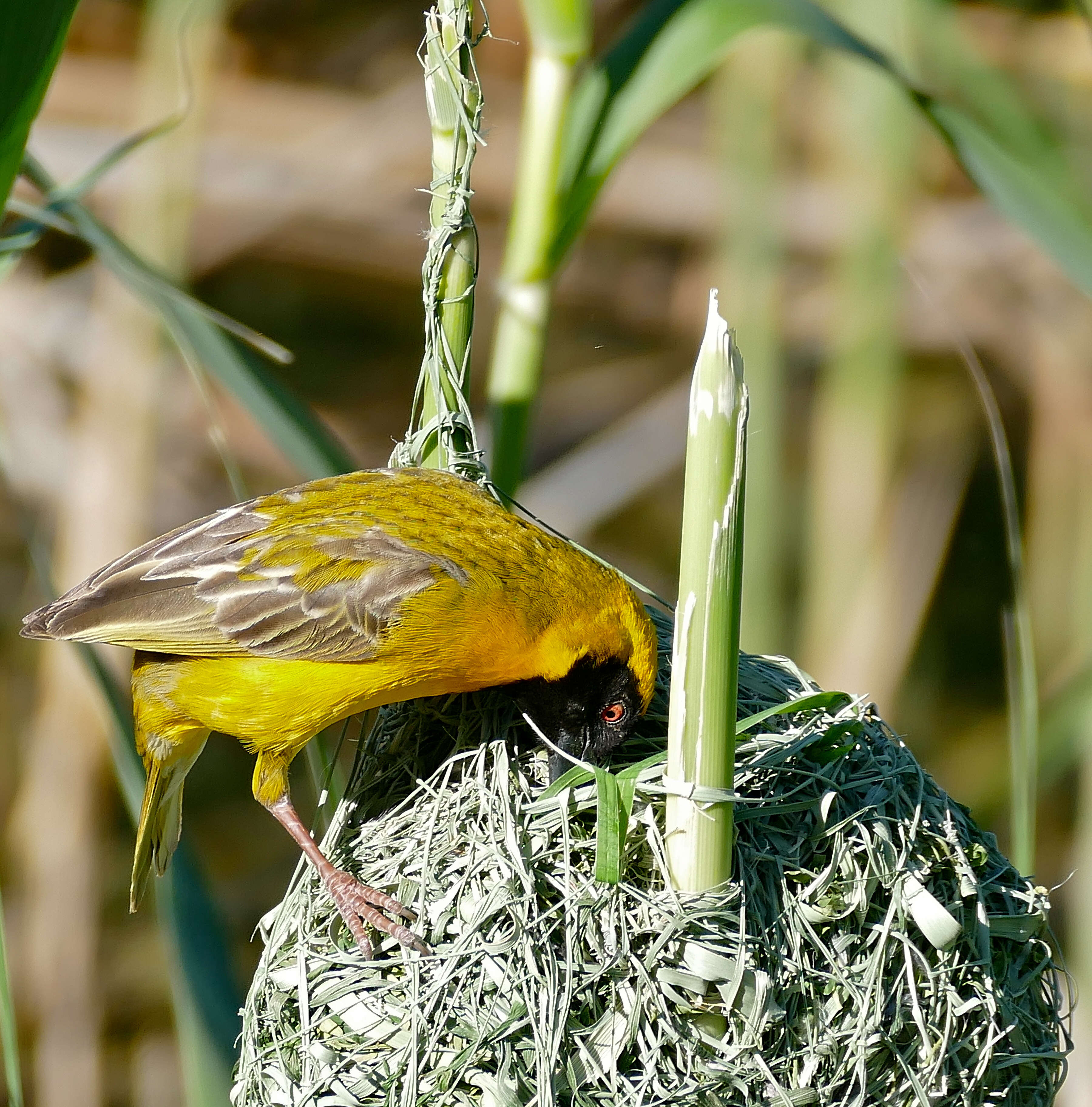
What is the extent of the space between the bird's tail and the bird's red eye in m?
0.91

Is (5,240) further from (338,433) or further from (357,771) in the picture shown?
(338,433)

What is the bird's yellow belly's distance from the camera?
238cm

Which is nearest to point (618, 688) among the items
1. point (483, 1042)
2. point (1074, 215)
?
point (483, 1042)

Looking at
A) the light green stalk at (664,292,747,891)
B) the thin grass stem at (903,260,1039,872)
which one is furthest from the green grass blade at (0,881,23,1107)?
the thin grass stem at (903,260,1039,872)

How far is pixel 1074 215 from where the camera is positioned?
2.19 m

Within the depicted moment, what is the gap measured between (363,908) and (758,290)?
213 centimetres

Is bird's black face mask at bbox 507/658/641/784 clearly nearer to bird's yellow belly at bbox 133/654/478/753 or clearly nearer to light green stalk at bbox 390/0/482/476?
bird's yellow belly at bbox 133/654/478/753

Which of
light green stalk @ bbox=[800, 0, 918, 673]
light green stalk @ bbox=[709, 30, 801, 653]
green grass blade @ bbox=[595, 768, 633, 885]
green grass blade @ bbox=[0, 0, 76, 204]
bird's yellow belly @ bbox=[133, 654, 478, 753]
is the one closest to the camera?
green grass blade @ bbox=[0, 0, 76, 204]

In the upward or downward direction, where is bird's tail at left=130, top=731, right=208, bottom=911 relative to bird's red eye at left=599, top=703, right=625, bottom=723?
downward

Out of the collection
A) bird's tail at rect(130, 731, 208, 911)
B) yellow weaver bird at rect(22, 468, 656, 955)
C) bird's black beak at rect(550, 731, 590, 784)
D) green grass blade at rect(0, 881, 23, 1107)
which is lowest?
bird's tail at rect(130, 731, 208, 911)

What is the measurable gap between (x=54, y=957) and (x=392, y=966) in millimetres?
3341

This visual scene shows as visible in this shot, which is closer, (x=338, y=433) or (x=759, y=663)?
(x=759, y=663)

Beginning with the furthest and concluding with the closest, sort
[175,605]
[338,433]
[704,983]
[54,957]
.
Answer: [338,433]
[54,957]
[175,605]
[704,983]

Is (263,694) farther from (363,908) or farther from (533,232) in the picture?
(533,232)
